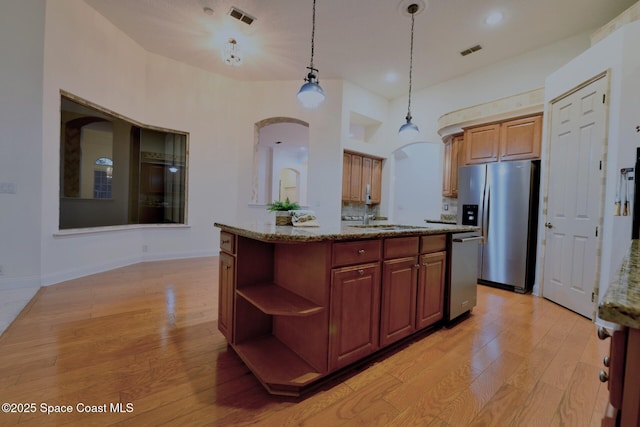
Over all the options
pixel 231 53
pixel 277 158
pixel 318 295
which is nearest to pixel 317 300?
pixel 318 295

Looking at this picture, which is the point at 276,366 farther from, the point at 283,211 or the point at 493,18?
the point at 493,18

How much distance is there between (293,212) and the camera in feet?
7.11

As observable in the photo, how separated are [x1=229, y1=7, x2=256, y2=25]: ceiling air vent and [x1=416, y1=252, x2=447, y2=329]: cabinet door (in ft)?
12.1

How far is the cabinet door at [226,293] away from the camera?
194 centimetres

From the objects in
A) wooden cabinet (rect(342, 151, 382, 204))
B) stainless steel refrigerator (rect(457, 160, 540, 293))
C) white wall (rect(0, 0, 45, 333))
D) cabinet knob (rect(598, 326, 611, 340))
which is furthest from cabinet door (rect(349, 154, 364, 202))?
cabinet knob (rect(598, 326, 611, 340))

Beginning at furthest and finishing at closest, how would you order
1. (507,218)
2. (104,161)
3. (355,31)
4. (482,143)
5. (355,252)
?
(104,161) → (482,143) → (355,31) → (507,218) → (355,252)

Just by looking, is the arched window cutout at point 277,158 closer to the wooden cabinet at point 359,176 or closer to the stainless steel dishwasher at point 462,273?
the wooden cabinet at point 359,176

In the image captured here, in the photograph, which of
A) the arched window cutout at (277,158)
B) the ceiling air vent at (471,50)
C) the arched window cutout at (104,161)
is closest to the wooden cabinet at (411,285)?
the ceiling air vent at (471,50)

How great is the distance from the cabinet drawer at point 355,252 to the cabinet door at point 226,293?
80cm

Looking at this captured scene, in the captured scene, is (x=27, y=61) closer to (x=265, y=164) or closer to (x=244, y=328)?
(x=244, y=328)

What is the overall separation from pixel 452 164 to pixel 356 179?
6.06 feet

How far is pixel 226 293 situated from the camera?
2.03m

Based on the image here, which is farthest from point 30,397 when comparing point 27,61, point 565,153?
point 565,153

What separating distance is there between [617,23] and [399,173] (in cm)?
472
